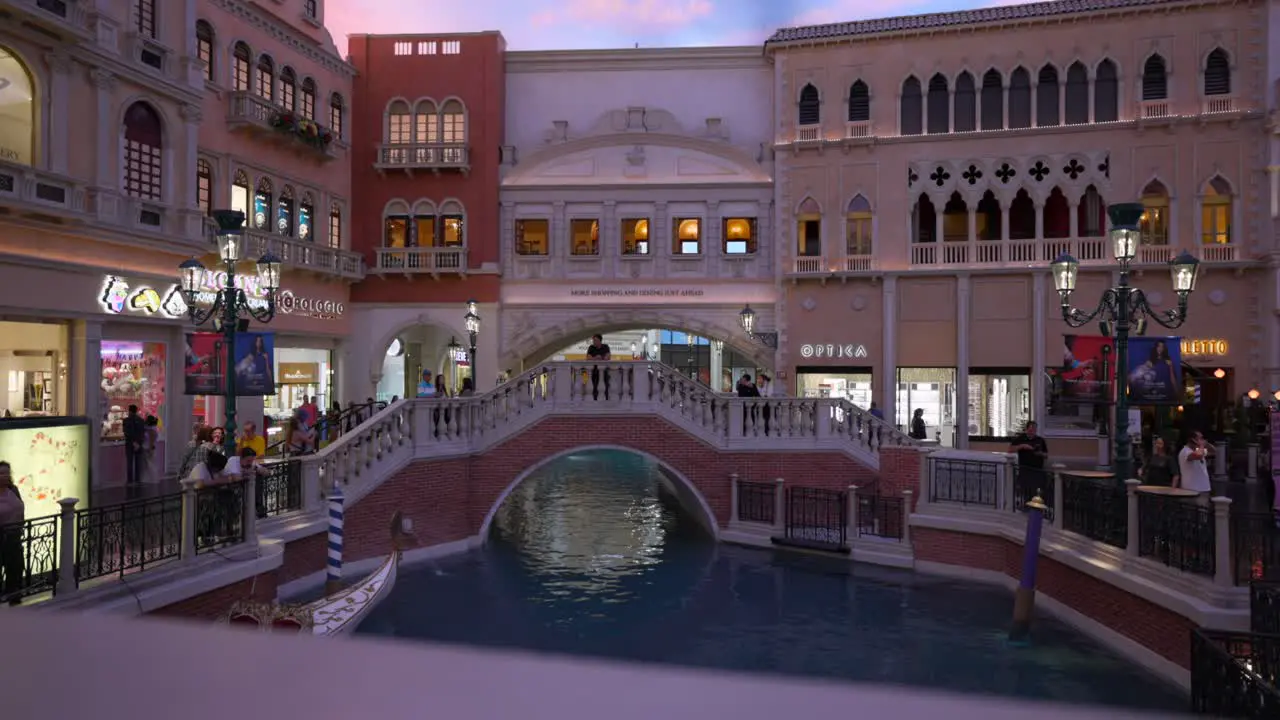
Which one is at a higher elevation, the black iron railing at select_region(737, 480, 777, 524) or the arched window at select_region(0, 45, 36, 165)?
the arched window at select_region(0, 45, 36, 165)

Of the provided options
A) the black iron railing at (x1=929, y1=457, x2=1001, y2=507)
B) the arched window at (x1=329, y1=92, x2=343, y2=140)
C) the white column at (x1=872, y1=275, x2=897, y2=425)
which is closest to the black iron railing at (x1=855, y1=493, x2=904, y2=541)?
the black iron railing at (x1=929, y1=457, x2=1001, y2=507)

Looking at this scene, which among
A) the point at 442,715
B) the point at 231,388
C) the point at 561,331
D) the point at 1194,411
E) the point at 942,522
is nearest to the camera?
the point at 442,715

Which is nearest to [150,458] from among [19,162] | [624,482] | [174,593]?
[19,162]

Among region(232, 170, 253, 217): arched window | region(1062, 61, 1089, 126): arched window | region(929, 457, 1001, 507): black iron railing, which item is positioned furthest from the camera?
region(1062, 61, 1089, 126): arched window

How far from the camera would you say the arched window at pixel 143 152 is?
1586 cm

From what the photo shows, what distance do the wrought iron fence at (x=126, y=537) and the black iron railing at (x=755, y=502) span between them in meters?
8.70

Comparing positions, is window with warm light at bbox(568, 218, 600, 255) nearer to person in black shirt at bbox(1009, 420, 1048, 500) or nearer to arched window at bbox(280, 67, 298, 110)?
arched window at bbox(280, 67, 298, 110)

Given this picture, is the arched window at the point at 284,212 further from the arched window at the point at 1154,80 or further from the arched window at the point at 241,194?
the arched window at the point at 1154,80

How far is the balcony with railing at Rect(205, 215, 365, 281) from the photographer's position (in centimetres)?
1877

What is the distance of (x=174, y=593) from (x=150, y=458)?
29.0 ft

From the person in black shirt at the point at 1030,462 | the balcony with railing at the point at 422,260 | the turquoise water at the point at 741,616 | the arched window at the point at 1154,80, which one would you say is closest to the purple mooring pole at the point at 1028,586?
→ the turquoise water at the point at 741,616

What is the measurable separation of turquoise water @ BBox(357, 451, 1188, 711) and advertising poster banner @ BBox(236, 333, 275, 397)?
3142 mm

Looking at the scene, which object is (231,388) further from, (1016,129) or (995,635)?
(1016,129)

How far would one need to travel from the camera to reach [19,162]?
1360cm
